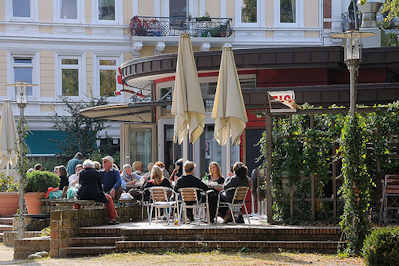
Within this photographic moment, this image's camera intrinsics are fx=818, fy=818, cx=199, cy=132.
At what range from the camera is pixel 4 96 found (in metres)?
34.3

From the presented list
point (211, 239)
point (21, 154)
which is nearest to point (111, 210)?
point (211, 239)

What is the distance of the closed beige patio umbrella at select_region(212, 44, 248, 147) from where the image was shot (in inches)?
598

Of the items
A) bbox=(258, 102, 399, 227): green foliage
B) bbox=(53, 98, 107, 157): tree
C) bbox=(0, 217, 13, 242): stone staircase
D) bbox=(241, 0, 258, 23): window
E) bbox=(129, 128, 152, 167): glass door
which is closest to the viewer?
bbox=(258, 102, 399, 227): green foliage

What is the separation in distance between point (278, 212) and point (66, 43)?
22333 mm

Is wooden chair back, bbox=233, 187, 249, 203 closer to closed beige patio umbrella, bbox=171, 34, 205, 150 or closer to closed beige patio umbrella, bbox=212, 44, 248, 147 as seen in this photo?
closed beige patio umbrella, bbox=212, 44, 248, 147

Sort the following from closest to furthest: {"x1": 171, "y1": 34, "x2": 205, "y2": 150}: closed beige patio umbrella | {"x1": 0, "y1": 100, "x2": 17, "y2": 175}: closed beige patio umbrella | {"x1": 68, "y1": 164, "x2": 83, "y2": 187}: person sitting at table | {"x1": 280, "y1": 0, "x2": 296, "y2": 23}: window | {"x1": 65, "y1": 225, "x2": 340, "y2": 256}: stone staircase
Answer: {"x1": 65, "y1": 225, "x2": 340, "y2": 256}: stone staircase, {"x1": 171, "y1": 34, "x2": 205, "y2": 150}: closed beige patio umbrella, {"x1": 68, "y1": 164, "x2": 83, "y2": 187}: person sitting at table, {"x1": 0, "y1": 100, "x2": 17, "y2": 175}: closed beige patio umbrella, {"x1": 280, "y1": 0, "x2": 296, "y2": 23}: window

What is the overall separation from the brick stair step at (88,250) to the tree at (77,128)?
19.6m

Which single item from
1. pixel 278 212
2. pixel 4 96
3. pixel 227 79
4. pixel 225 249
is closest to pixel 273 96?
pixel 227 79

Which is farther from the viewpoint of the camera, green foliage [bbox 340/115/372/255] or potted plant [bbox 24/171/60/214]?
potted plant [bbox 24/171/60/214]

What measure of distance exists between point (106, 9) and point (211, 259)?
2520 centimetres

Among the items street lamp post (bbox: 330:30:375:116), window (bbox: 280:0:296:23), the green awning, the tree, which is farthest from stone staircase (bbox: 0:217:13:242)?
window (bbox: 280:0:296:23)

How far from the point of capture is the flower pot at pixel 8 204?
67.9 ft

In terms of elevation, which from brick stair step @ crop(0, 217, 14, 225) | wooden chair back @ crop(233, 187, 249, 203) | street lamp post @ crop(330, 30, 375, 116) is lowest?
brick stair step @ crop(0, 217, 14, 225)

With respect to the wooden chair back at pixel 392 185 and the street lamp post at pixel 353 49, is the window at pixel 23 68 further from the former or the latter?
the street lamp post at pixel 353 49
